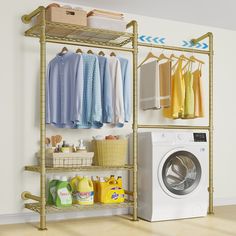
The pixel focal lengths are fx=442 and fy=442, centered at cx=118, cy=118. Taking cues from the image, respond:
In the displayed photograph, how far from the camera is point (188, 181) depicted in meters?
4.38

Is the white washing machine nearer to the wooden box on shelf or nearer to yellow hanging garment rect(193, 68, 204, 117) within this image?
yellow hanging garment rect(193, 68, 204, 117)

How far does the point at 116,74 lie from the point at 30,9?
1030mm

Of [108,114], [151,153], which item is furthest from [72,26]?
[151,153]

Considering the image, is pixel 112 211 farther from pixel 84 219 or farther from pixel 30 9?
pixel 30 9

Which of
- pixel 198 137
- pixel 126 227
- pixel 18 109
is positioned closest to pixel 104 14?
pixel 18 109

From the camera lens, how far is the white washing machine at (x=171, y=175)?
13.6 feet

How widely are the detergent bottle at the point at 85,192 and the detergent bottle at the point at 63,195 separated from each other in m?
0.10

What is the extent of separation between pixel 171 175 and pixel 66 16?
1827 millimetres

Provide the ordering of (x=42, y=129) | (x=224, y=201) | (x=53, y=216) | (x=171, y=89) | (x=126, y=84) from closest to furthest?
(x=42, y=129)
(x=53, y=216)
(x=126, y=84)
(x=171, y=89)
(x=224, y=201)

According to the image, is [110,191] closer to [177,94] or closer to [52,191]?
[52,191]

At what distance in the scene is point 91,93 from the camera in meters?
4.05

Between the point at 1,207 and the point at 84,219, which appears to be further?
the point at 84,219

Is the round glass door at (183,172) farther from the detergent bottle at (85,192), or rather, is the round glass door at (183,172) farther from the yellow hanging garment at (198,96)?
the detergent bottle at (85,192)

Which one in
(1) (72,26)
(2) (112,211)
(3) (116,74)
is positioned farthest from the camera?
(2) (112,211)
